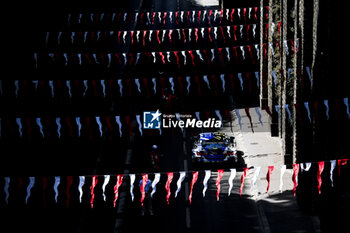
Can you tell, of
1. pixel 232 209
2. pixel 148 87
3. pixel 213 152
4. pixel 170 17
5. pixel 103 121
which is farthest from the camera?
pixel 170 17

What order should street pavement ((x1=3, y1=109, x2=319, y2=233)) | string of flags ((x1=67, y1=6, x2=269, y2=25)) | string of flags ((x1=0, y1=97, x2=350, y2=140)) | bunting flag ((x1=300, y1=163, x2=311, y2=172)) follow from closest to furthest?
bunting flag ((x1=300, y1=163, x2=311, y2=172)) < street pavement ((x1=3, y1=109, x2=319, y2=233)) < string of flags ((x1=0, y1=97, x2=350, y2=140)) < string of flags ((x1=67, y1=6, x2=269, y2=25))

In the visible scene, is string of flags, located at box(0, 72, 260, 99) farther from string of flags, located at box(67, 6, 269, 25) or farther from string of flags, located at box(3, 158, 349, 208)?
string of flags, located at box(67, 6, 269, 25)

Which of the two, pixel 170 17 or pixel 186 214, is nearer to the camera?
pixel 186 214

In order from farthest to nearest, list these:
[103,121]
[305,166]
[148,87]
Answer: [148,87] < [103,121] < [305,166]

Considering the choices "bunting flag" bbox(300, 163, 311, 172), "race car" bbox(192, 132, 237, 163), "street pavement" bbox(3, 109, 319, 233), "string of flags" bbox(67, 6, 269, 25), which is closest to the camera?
"bunting flag" bbox(300, 163, 311, 172)

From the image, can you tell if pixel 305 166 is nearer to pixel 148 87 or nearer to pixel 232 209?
pixel 232 209

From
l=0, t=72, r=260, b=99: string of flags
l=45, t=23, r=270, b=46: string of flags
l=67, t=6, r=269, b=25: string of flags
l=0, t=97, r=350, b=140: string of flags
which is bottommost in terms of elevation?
l=0, t=97, r=350, b=140: string of flags

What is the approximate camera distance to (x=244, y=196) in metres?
32.6

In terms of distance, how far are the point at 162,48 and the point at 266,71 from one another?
52.1 ft

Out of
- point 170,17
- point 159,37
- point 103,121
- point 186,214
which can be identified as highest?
point 170,17

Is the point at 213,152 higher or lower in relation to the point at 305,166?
lower

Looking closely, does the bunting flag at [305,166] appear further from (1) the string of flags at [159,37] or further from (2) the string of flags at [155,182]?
(1) the string of flags at [159,37]

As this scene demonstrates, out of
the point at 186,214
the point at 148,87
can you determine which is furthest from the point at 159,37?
the point at 186,214

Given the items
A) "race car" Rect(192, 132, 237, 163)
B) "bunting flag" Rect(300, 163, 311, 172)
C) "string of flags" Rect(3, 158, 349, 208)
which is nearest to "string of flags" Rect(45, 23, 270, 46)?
"race car" Rect(192, 132, 237, 163)
